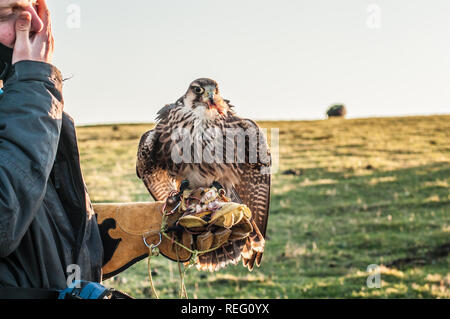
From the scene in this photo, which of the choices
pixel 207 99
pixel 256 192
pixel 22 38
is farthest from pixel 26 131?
pixel 256 192

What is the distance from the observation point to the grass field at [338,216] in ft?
35.5

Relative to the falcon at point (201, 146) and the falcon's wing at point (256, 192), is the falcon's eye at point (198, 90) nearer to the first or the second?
the falcon at point (201, 146)

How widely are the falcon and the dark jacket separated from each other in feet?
5.12

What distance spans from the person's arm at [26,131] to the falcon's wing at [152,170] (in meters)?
2.04

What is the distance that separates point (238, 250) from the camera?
393 centimetres

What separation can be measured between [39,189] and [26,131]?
0.24 meters

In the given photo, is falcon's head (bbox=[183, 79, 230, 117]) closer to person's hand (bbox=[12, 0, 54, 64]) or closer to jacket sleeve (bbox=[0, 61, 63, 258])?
person's hand (bbox=[12, 0, 54, 64])

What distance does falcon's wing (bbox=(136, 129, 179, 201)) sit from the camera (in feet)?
15.4

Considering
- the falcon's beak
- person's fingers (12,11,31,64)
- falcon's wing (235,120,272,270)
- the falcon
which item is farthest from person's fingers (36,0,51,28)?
falcon's wing (235,120,272,270)

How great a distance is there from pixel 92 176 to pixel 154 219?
1683 centimetres

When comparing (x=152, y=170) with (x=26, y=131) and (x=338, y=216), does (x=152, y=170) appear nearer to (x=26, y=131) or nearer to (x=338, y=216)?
(x=26, y=131)

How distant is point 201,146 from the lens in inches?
181

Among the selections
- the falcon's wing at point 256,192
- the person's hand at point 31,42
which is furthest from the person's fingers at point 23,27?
the falcon's wing at point 256,192

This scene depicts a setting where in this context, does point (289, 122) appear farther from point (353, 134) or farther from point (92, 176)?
point (92, 176)
